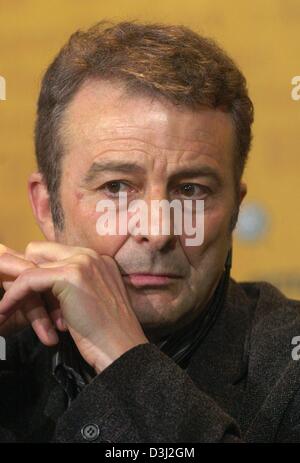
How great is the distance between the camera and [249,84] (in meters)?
2.30

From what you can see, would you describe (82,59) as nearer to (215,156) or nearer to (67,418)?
(215,156)

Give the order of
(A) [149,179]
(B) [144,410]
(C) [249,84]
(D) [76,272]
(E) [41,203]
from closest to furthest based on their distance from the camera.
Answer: (B) [144,410], (D) [76,272], (A) [149,179], (E) [41,203], (C) [249,84]

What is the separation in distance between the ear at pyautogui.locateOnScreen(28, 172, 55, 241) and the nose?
29 cm

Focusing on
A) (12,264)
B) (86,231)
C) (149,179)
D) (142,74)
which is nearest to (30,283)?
(12,264)

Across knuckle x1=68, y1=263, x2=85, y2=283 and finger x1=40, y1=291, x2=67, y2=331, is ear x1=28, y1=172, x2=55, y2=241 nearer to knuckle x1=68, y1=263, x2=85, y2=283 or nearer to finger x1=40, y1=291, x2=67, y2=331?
finger x1=40, y1=291, x2=67, y2=331

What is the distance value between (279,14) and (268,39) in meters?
0.07

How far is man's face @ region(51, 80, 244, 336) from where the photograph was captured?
161 cm

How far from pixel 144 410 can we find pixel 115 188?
47cm

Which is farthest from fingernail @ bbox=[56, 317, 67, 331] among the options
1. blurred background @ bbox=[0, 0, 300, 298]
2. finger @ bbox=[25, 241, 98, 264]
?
blurred background @ bbox=[0, 0, 300, 298]

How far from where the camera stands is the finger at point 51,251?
1561 millimetres

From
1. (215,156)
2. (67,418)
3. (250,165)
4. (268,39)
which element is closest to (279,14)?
(268,39)

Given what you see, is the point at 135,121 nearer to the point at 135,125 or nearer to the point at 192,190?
the point at 135,125

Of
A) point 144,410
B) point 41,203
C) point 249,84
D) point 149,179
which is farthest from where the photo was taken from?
point 249,84
